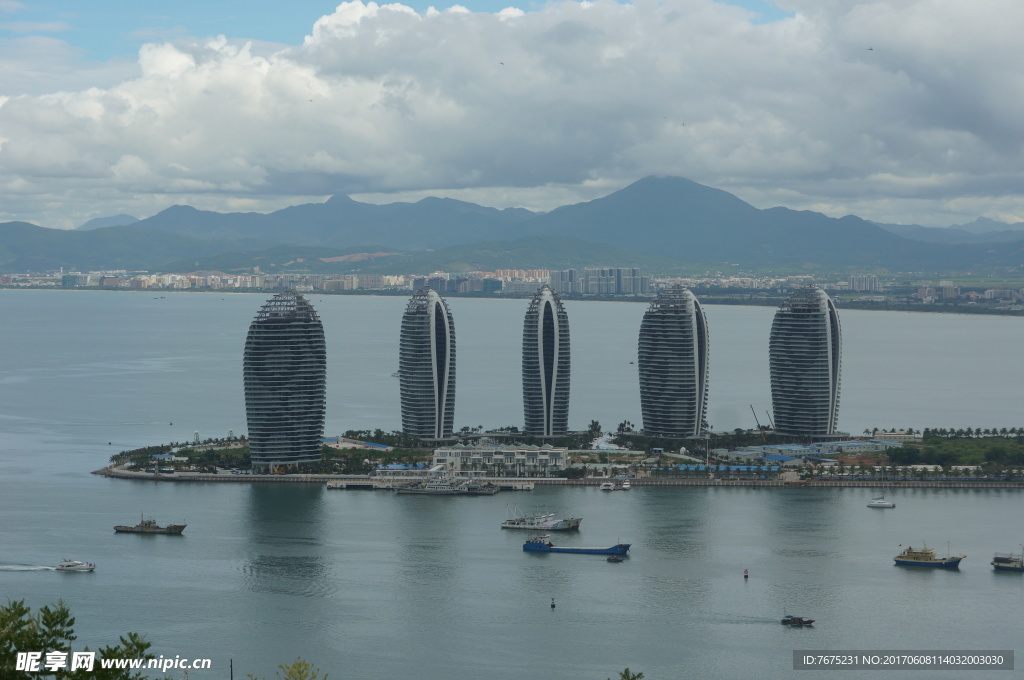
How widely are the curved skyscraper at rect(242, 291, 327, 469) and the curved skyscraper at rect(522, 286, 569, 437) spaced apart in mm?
13193

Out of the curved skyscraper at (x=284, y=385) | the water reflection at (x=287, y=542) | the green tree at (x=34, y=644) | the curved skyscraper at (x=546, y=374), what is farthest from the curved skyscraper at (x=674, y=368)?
the green tree at (x=34, y=644)

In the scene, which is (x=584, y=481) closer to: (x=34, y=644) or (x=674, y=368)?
(x=674, y=368)

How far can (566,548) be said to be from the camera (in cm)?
5272

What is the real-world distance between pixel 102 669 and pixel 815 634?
26265mm

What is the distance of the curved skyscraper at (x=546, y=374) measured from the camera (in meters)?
79.9

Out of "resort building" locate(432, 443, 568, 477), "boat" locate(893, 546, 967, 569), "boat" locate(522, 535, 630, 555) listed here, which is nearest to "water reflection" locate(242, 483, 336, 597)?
"resort building" locate(432, 443, 568, 477)

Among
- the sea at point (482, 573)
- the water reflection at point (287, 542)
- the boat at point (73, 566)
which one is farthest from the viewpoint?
the boat at point (73, 566)

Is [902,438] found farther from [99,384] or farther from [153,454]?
[99,384]

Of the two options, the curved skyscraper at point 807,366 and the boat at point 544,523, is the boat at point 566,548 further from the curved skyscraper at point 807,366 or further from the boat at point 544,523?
the curved skyscraper at point 807,366

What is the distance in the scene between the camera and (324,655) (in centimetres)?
3931

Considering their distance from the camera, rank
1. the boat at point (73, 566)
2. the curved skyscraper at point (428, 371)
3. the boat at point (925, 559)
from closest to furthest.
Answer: the boat at point (73, 566) < the boat at point (925, 559) < the curved skyscraper at point (428, 371)

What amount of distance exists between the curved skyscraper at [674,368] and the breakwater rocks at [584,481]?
11.9 meters

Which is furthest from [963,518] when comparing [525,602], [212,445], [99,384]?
[99,384]

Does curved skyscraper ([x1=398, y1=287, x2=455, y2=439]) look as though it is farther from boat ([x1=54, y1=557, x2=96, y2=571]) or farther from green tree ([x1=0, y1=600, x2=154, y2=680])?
green tree ([x1=0, y1=600, x2=154, y2=680])
